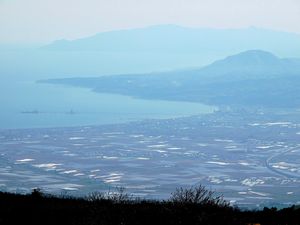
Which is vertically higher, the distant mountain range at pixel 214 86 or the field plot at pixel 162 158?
the distant mountain range at pixel 214 86

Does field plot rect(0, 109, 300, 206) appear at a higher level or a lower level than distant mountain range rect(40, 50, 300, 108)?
lower

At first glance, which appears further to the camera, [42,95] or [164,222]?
[42,95]

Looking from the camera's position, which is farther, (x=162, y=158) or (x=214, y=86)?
(x=214, y=86)

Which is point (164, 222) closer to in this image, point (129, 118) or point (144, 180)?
point (144, 180)

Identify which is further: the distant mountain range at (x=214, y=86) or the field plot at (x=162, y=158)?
the distant mountain range at (x=214, y=86)

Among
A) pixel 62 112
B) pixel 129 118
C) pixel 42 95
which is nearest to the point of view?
pixel 129 118

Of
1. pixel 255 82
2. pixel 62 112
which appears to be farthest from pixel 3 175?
pixel 255 82

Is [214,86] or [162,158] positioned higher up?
[214,86]

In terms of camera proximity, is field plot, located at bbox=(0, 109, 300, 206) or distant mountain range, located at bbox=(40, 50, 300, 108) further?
distant mountain range, located at bbox=(40, 50, 300, 108)
